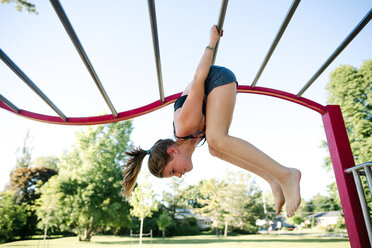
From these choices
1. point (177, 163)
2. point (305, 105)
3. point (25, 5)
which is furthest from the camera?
point (25, 5)

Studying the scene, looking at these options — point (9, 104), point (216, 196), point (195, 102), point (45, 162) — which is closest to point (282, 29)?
point (195, 102)

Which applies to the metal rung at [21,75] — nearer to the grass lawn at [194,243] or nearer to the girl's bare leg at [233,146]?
the girl's bare leg at [233,146]

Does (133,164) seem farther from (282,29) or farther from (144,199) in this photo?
(144,199)

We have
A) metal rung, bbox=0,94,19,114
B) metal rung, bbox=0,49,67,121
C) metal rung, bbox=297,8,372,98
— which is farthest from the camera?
metal rung, bbox=0,94,19,114

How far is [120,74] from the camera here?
3068mm

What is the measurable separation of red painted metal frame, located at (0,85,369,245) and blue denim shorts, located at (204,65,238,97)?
1.36 meters

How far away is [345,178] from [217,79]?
1513 mm

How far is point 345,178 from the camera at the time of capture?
83.1 inches

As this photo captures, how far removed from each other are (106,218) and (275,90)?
16083 millimetres

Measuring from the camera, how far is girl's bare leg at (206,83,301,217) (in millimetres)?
1433

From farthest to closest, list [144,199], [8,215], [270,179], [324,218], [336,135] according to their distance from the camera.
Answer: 1. [324,218]
2. [144,199]
3. [8,215]
4. [336,135]
5. [270,179]

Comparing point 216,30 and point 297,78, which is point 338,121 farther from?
point 216,30

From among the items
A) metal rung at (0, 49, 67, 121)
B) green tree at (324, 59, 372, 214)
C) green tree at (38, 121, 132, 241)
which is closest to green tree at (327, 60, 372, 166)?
green tree at (324, 59, 372, 214)

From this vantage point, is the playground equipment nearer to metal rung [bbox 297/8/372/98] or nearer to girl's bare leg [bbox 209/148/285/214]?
metal rung [bbox 297/8/372/98]
